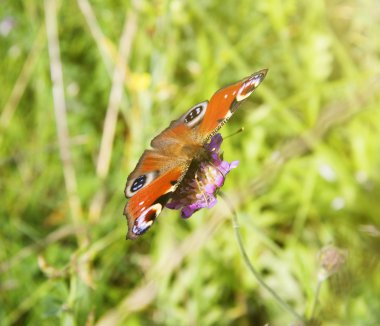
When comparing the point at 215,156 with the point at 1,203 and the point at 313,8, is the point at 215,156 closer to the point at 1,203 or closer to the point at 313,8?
the point at 1,203

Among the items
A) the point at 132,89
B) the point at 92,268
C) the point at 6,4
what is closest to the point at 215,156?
the point at 92,268

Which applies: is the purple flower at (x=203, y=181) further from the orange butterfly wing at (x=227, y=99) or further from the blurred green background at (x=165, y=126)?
the blurred green background at (x=165, y=126)

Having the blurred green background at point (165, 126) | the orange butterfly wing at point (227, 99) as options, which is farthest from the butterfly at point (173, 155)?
the blurred green background at point (165, 126)

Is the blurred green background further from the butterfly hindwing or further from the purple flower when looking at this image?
the butterfly hindwing

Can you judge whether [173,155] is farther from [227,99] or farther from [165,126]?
[165,126]

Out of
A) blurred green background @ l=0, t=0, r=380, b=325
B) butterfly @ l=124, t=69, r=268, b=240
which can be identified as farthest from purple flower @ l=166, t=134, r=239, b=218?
blurred green background @ l=0, t=0, r=380, b=325
